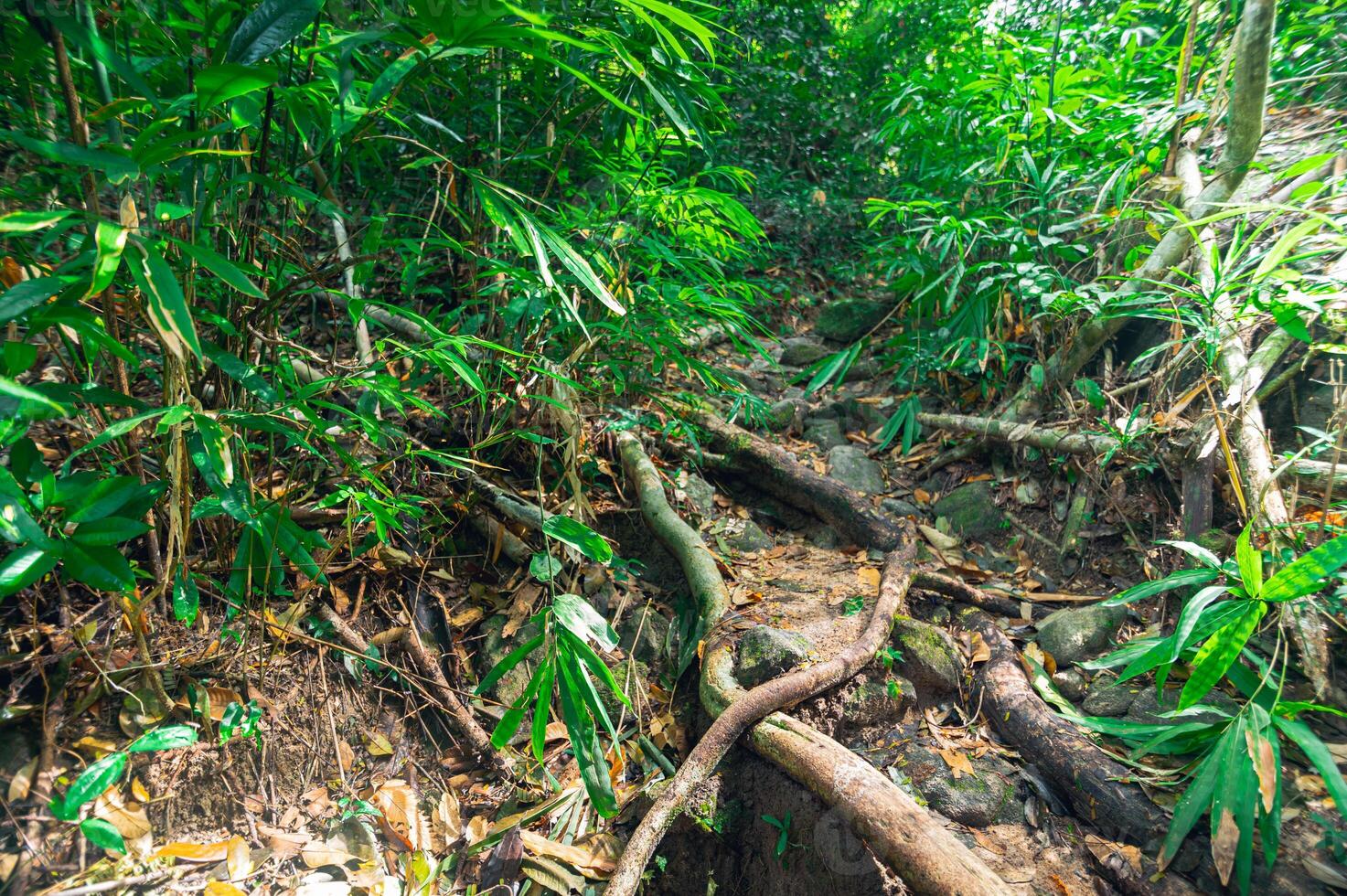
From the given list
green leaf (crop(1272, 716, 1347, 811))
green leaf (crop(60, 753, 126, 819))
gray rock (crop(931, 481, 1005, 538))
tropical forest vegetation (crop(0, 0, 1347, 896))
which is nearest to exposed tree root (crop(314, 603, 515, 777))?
tropical forest vegetation (crop(0, 0, 1347, 896))

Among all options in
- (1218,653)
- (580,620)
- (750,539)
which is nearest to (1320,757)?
(1218,653)

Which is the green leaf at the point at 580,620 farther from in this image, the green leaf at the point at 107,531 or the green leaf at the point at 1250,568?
the green leaf at the point at 1250,568

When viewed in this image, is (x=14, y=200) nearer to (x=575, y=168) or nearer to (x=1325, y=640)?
(x=575, y=168)

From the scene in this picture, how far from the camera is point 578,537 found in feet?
4.75

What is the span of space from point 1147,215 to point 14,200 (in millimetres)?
3385

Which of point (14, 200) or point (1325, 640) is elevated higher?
point (14, 200)

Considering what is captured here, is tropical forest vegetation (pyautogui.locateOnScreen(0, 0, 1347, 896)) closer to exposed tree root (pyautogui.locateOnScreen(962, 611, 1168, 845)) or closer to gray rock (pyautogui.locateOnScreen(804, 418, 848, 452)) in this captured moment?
exposed tree root (pyautogui.locateOnScreen(962, 611, 1168, 845))

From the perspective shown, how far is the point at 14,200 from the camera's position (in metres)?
1.31

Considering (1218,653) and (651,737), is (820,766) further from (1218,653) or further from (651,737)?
(1218,653)

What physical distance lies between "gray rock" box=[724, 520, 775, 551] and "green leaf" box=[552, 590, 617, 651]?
1.29 m

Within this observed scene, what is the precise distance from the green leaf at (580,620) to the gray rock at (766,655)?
66 centimetres

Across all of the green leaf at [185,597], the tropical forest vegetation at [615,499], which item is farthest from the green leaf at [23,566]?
the green leaf at [185,597]

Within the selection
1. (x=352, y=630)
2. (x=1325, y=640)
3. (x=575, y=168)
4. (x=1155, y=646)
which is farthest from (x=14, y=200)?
(x=1325, y=640)

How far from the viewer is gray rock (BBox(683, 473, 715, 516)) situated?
8.97 ft
